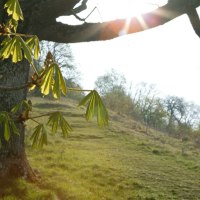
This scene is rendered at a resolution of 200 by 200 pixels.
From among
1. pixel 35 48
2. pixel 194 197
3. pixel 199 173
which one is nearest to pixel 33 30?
pixel 35 48

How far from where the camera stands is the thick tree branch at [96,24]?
185 inches

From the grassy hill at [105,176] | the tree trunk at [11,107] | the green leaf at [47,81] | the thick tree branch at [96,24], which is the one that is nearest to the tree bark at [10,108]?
the tree trunk at [11,107]

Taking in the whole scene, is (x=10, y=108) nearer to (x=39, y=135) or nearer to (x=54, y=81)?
(x=39, y=135)

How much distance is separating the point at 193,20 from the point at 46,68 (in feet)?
11.2

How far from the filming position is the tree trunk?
559 centimetres

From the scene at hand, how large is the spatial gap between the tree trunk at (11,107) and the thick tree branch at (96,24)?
68 centimetres

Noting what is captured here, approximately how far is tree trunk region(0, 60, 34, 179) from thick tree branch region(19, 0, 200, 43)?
0.68m

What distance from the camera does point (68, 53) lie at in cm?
5059

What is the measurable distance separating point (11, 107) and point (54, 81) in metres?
4.56

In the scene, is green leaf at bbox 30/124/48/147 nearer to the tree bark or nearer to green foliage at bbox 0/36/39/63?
green foliage at bbox 0/36/39/63

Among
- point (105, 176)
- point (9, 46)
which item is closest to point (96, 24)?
point (9, 46)

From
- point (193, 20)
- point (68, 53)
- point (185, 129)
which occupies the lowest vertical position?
point (185, 129)

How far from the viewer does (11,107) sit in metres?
5.75

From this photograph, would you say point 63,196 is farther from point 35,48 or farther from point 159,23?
point 35,48
